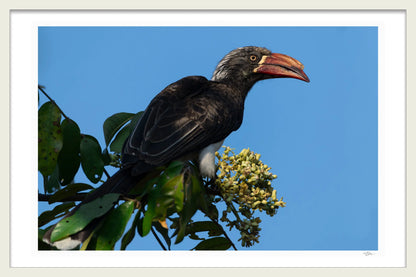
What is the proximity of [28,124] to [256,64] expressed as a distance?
1908mm

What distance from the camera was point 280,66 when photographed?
368 cm

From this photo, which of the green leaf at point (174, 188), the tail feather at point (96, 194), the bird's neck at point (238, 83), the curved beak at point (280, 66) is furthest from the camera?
the bird's neck at point (238, 83)

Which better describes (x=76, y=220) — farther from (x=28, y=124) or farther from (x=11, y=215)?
(x=28, y=124)

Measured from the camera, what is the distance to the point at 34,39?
2744 millimetres

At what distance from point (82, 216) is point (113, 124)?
2.90 feet

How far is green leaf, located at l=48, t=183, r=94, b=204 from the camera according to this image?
103 inches

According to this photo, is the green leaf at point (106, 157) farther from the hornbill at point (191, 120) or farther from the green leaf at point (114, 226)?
the green leaf at point (114, 226)

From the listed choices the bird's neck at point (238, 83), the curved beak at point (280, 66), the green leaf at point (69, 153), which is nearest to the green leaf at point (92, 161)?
the green leaf at point (69, 153)

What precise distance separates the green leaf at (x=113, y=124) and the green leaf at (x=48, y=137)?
334 mm

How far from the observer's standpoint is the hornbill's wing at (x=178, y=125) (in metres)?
2.64

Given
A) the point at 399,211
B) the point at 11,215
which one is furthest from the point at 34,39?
the point at 399,211

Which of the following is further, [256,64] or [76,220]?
[256,64]

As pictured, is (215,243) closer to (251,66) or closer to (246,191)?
(246,191)

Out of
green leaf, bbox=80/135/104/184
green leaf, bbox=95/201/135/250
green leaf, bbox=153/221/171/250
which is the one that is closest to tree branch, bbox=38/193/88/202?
green leaf, bbox=80/135/104/184
